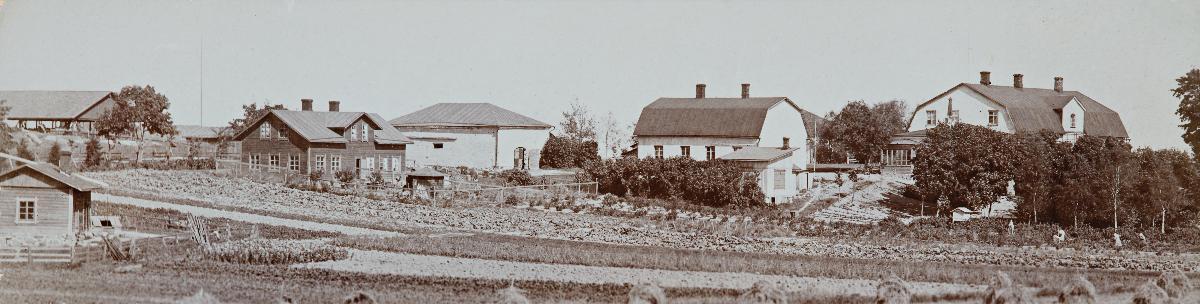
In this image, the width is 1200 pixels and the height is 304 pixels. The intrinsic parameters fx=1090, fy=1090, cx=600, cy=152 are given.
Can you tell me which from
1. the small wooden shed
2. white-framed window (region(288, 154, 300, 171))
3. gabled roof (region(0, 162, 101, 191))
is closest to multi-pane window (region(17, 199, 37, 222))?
the small wooden shed

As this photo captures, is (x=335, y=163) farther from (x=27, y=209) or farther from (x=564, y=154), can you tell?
(x=27, y=209)

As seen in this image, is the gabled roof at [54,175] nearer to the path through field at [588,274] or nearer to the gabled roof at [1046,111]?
the path through field at [588,274]

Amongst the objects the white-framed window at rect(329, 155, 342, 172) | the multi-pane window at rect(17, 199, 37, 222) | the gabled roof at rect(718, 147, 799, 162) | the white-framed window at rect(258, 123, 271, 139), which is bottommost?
the multi-pane window at rect(17, 199, 37, 222)

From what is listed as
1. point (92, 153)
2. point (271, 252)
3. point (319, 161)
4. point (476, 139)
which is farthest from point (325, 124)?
point (271, 252)

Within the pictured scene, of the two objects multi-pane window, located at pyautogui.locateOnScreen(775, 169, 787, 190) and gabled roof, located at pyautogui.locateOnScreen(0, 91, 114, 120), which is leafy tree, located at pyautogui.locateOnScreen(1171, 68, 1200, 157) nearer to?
multi-pane window, located at pyautogui.locateOnScreen(775, 169, 787, 190)

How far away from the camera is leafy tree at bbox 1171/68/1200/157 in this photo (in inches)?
1443

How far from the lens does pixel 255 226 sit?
30.0 metres

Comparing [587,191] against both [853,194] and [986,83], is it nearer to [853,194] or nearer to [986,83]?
[853,194]

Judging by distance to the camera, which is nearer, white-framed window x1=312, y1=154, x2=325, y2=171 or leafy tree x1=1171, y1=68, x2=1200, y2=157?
leafy tree x1=1171, y1=68, x2=1200, y2=157

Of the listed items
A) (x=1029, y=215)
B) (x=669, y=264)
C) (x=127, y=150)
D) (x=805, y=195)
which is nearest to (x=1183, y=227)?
(x=1029, y=215)

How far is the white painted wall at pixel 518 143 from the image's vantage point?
58.9 m

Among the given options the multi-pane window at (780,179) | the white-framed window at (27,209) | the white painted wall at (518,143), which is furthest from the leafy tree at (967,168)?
the white-framed window at (27,209)

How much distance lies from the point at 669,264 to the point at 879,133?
3999cm

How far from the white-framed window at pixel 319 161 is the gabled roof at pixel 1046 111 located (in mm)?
31521
